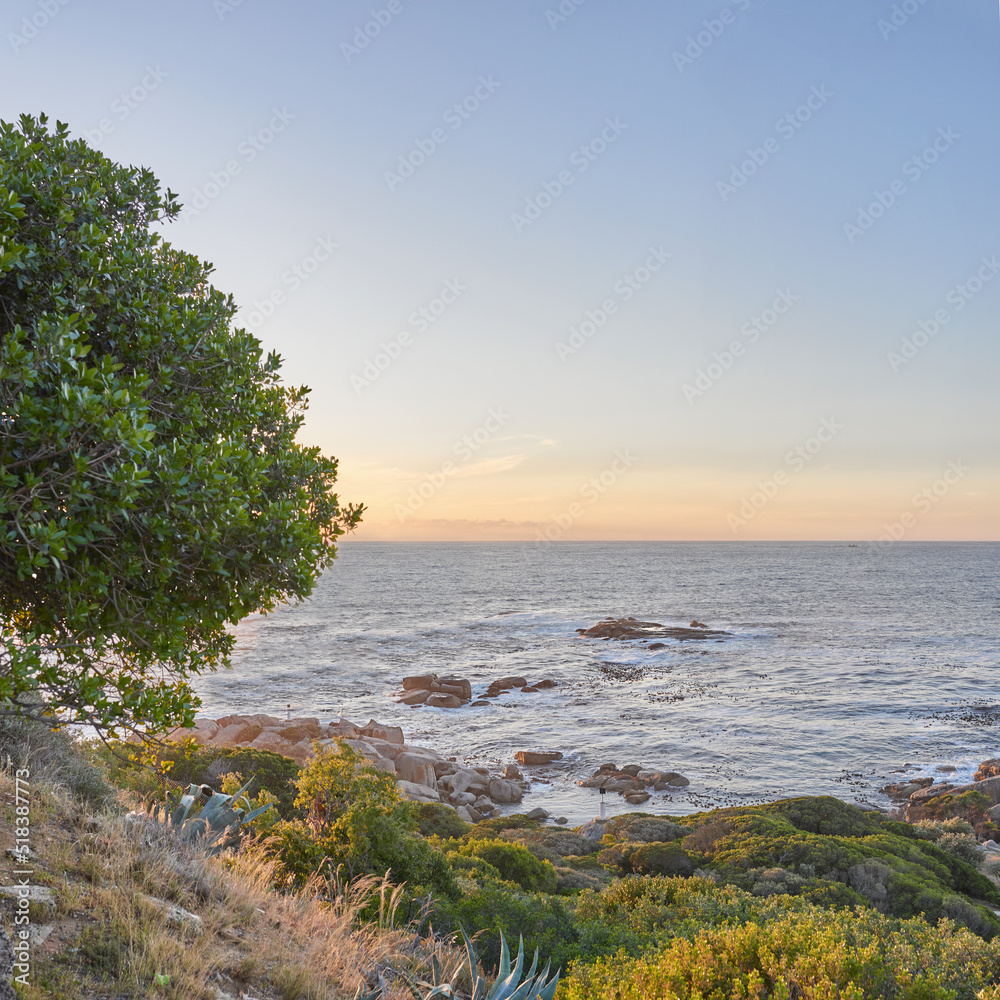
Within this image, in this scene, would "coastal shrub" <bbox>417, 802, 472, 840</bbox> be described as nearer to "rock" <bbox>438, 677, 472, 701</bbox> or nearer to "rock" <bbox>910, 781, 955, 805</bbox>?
"rock" <bbox>910, 781, 955, 805</bbox>

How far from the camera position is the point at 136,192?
5.79 metres

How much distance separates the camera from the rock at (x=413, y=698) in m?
39.2

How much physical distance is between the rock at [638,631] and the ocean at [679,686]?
2637 mm

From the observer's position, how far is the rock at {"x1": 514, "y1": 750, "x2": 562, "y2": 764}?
2978cm

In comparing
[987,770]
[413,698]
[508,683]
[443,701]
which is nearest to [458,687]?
[443,701]

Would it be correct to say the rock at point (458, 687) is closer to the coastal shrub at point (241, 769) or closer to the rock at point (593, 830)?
the rock at point (593, 830)

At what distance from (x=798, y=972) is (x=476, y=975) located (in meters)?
2.72

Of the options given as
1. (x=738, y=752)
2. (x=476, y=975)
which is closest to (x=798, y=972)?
(x=476, y=975)

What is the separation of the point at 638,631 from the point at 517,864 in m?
50.4

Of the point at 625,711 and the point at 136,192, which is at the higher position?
the point at 136,192

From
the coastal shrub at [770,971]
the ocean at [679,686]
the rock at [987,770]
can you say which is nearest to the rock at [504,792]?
the ocean at [679,686]

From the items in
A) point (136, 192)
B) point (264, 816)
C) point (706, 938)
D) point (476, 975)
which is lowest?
point (264, 816)

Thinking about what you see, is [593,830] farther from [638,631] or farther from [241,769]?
[638,631]

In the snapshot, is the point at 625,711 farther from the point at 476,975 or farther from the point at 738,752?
the point at 476,975
